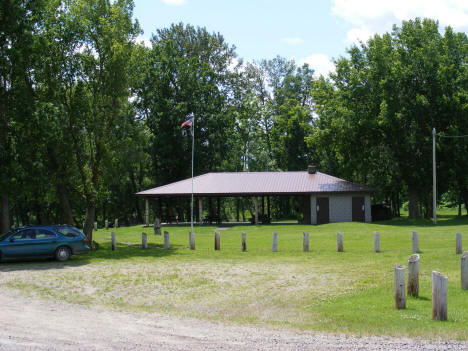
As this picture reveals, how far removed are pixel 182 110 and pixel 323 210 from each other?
20024 mm

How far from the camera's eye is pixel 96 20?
2734cm

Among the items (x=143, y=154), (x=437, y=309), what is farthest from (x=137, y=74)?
(x=143, y=154)

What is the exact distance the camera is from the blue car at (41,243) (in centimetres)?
2052

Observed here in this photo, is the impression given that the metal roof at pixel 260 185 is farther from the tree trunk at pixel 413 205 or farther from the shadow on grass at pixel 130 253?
the shadow on grass at pixel 130 253

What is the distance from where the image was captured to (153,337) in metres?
8.41

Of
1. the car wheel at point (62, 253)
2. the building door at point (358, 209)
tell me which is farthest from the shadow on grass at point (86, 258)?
the building door at point (358, 209)

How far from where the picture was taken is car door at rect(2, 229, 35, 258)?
804 inches

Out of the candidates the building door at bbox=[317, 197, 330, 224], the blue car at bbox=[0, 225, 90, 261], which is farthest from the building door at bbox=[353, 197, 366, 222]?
the blue car at bbox=[0, 225, 90, 261]

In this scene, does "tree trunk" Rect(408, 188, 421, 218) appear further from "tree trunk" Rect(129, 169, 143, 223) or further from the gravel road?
the gravel road

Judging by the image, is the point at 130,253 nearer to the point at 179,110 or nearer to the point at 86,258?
the point at 86,258

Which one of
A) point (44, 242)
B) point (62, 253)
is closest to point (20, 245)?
point (44, 242)

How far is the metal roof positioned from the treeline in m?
3.65

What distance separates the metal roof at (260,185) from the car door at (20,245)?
24.6 meters

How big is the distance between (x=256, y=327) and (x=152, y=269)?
9.34 meters
